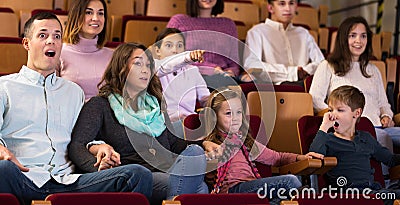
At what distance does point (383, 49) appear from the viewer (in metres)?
4.10

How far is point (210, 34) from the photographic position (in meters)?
3.28

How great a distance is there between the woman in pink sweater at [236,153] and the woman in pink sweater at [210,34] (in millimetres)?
710

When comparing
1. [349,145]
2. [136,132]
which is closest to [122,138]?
[136,132]

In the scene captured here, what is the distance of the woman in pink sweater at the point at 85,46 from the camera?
2709mm

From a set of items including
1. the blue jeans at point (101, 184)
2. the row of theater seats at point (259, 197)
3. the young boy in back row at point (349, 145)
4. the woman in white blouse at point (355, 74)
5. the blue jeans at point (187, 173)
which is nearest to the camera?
the row of theater seats at point (259, 197)

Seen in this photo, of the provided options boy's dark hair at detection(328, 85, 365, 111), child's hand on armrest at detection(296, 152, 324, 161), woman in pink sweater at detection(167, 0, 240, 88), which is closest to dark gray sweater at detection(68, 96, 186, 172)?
child's hand on armrest at detection(296, 152, 324, 161)

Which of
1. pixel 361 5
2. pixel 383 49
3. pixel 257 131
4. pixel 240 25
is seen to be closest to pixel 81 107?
pixel 257 131

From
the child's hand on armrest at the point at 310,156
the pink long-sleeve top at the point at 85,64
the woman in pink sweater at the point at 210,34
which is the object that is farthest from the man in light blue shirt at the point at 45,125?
the woman in pink sweater at the point at 210,34

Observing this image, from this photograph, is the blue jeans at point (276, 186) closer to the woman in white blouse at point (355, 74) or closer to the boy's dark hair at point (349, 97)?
the boy's dark hair at point (349, 97)

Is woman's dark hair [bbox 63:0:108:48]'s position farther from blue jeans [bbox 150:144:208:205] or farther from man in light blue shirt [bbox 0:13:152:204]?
blue jeans [bbox 150:144:208:205]

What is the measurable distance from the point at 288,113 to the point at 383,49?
1.43 m

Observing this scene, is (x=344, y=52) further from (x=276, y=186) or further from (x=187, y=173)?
(x=187, y=173)

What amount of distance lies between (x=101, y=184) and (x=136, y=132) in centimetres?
29

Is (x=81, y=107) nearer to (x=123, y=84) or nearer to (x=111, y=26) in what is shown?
(x=123, y=84)
